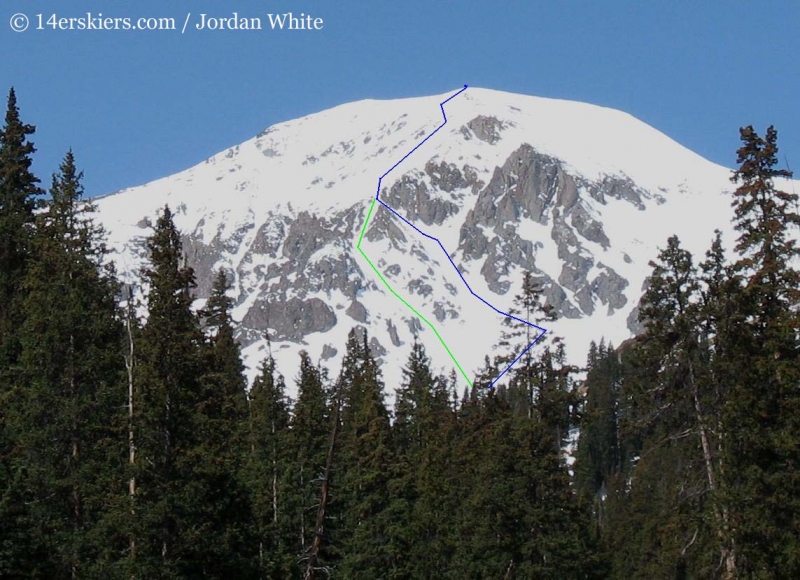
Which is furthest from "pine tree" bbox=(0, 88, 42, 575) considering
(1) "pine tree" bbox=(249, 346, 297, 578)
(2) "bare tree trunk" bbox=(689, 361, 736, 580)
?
(2) "bare tree trunk" bbox=(689, 361, 736, 580)

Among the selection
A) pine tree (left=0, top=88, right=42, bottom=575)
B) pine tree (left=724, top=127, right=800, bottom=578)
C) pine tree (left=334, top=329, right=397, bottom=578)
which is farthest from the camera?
pine tree (left=334, top=329, right=397, bottom=578)

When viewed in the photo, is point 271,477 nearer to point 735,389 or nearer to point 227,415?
point 227,415

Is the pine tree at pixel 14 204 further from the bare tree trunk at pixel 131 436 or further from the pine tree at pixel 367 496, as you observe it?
the pine tree at pixel 367 496

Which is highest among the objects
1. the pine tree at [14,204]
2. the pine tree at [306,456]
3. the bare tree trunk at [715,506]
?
the pine tree at [14,204]

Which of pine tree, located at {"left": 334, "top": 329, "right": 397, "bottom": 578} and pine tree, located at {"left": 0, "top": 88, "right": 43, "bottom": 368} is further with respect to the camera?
pine tree, located at {"left": 334, "top": 329, "right": 397, "bottom": 578}

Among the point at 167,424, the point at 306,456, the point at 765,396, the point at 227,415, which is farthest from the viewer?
the point at 306,456

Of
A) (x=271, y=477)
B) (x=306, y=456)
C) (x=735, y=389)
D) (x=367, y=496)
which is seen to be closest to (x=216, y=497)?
(x=735, y=389)

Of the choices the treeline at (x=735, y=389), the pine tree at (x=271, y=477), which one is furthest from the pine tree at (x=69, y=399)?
the treeline at (x=735, y=389)

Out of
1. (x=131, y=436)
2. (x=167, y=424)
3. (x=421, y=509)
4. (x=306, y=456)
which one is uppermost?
(x=306, y=456)

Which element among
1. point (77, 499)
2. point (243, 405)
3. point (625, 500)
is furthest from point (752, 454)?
point (625, 500)

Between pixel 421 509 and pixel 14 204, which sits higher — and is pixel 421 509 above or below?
below

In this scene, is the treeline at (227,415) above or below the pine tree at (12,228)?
below

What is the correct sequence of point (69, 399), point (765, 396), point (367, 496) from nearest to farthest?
point (765, 396)
point (69, 399)
point (367, 496)

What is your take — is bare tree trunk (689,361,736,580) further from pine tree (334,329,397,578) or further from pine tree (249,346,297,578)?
pine tree (334,329,397,578)
